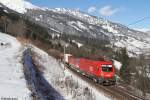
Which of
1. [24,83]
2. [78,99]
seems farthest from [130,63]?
[24,83]

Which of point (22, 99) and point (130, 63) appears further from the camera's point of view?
point (130, 63)

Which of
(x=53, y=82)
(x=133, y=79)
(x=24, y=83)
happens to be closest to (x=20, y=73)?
(x=24, y=83)

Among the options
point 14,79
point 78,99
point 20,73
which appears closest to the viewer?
point 14,79

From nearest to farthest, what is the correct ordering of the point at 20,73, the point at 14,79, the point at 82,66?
the point at 14,79 → the point at 20,73 → the point at 82,66

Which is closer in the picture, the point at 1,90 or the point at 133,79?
the point at 1,90

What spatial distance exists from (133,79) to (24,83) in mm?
65798

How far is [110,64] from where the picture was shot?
3759 cm

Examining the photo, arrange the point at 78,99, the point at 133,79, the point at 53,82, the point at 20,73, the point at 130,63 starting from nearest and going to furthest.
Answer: the point at 20,73 < the point at 78,99 < the point at 53,82 < the point at 133,79 < the point at 130,63

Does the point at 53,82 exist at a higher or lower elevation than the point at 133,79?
higher

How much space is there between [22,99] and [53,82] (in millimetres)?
13873

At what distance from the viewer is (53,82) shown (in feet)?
84.6

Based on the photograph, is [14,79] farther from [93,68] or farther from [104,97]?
[93,68]

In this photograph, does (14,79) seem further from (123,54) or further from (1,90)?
(123,54)

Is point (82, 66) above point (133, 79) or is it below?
above
